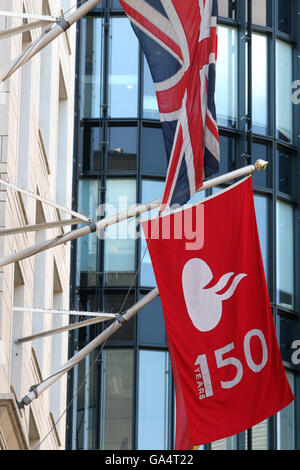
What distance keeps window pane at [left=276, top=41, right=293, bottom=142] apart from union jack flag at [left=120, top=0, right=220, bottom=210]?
832 inches

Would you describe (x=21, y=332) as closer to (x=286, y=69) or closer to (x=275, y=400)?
(x=275, y=400)

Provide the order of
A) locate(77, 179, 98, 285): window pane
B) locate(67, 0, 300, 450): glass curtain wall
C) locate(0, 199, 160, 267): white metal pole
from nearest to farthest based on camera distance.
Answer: locate(0, 199, 160, 267): white metal pole → locate(67, 0, 300, 450): glass curtain wall → locate(77, 179, 98, 285): window pane

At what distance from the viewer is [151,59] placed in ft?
49.1

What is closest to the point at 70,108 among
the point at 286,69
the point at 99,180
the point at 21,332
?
the point at 99,180

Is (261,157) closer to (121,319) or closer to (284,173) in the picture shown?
(284,173)

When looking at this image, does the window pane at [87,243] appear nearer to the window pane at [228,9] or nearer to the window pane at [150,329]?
the window pane at [150,329]

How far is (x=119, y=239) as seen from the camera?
33688 mm

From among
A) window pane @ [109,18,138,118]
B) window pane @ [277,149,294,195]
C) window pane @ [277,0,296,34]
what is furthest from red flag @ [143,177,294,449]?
window pane @ [277,0,296,34]

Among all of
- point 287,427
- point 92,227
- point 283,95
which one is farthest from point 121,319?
point 283,95

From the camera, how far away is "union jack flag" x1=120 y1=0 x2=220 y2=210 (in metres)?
14.8

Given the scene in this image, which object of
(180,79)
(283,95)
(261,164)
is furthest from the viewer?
(283,95)

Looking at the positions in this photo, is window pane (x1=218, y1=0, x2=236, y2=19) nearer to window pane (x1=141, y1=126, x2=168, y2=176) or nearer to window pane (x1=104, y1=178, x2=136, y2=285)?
window pane (x1=141, y1=126, x2=168, y2=176)

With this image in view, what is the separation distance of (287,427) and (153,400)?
13.4ft

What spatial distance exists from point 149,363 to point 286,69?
987 cm
